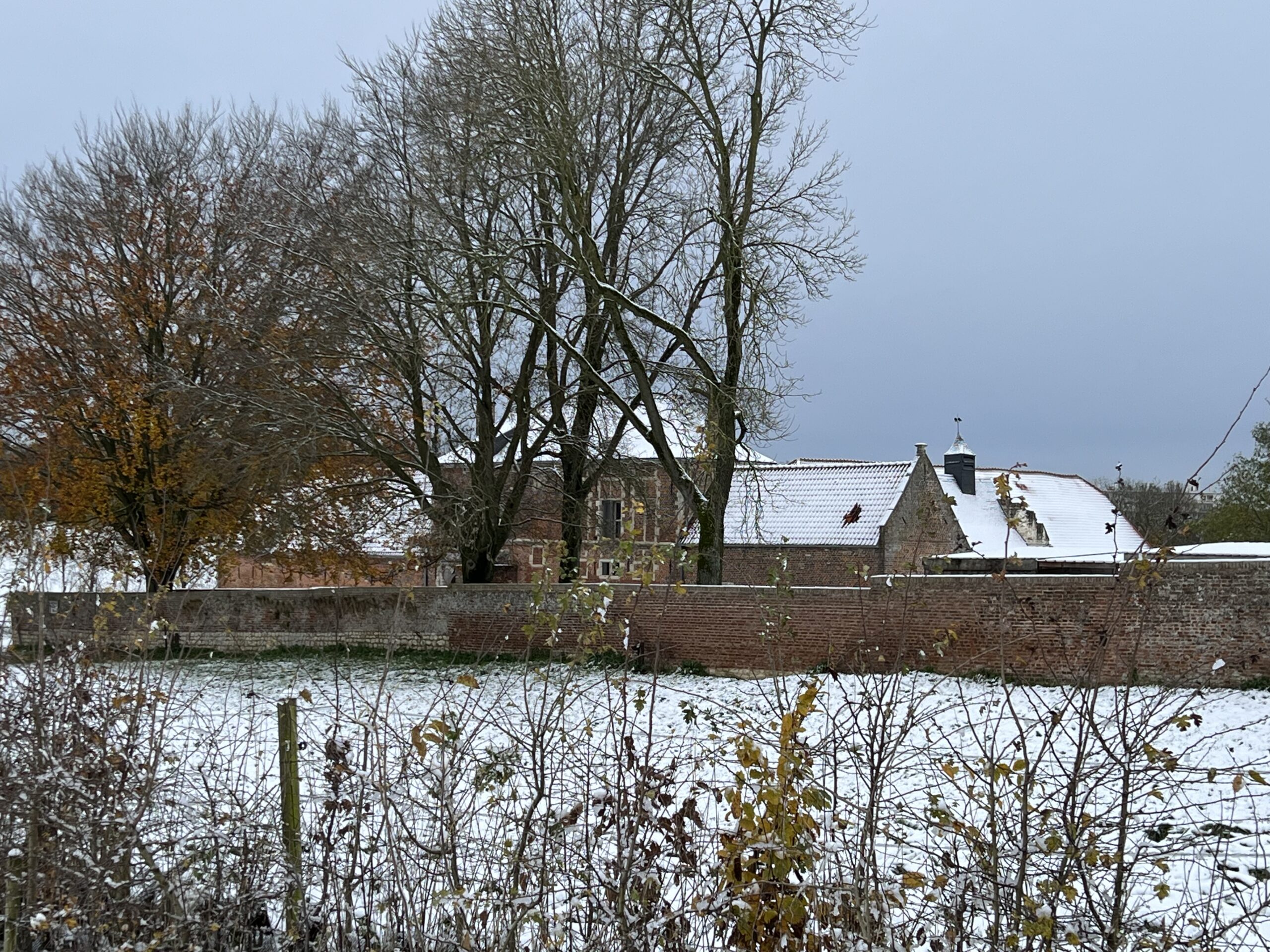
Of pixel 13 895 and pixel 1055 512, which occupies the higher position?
pixel 1055 512

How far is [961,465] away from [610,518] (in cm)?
1748

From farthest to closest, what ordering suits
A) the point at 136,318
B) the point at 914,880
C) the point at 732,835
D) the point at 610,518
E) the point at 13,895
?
the point at 610,518
the point at 136,318
the point at 13,895
the point at 732,835
the point at 914,880

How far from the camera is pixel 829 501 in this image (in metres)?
34.5

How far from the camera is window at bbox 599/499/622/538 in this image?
21.0m

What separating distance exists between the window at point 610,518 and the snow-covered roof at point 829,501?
3.28 metres

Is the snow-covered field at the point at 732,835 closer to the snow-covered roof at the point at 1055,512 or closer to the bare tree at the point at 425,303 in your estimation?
the bare tree at the point at 425,303

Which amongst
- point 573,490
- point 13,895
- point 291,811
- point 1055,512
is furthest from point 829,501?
point 13,895

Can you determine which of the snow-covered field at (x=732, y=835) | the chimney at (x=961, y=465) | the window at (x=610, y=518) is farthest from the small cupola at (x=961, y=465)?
the snow-covered field at (x=732, y=835)

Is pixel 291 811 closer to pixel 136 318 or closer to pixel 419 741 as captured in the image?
pixel 419 741

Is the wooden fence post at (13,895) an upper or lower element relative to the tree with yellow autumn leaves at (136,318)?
lower

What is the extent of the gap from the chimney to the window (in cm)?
1470

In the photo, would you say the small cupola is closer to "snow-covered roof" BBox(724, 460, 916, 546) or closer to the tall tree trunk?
"snow-covered roof" BBox(724, 460, 916, 546)

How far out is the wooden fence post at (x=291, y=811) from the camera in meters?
4.58

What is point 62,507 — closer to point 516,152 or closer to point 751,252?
point 516,152
